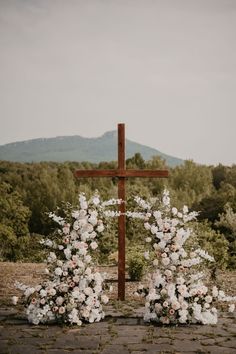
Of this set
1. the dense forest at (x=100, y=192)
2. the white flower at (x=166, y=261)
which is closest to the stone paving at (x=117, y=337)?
the white flower at (x=166, y=261)

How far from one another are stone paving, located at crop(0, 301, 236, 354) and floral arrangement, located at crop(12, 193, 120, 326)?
0.60 feet

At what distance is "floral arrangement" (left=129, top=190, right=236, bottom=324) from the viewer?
701 centimetres

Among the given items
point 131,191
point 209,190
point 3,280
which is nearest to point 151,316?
point 3,280

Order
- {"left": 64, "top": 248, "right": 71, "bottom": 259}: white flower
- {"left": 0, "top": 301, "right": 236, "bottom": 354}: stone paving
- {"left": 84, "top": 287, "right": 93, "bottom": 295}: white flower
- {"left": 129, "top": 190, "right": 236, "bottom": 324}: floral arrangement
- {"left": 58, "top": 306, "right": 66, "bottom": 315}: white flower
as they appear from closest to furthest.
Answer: {"left": 0, "top": 301, "right": 236, "bottom": 354}: stone paving < {"left": 58, "top": 306, "right": 66, "bottom": 315}: white flower < {"left": 129, "top": 190, "right": 236, "bottom": 324}: floral arrangement < {"left": 84, "top": 287, "right": 93, "bottom": 295}: white flower < {"left": 64, "top": 248, "right": 71, "bottom": 259}: white flower

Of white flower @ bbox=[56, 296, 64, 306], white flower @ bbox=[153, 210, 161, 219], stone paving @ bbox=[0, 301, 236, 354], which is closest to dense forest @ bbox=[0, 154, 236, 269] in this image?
white flower @ bbox=[153, 210, 161, 219]

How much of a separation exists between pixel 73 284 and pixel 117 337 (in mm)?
1161

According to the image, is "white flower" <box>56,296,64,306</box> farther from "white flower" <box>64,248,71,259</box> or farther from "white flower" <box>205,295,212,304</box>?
"white flower" <box>205,295,212,304</box>

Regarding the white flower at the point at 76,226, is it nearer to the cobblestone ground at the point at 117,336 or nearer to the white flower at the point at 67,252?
the white flower at the point at 67,252

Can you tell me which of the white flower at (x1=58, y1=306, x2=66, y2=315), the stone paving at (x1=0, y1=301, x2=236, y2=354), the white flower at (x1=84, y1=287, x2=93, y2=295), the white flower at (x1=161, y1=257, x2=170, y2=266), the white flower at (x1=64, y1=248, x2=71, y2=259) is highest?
the white flower at (x1=64, y1=248, x2=71, y2=259)

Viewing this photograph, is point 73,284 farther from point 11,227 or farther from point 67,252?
point 11,227

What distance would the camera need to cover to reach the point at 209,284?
33.7 ft

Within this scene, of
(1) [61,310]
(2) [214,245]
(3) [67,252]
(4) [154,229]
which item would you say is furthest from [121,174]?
(2) [214,245]

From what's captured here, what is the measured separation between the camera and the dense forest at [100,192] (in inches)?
1087

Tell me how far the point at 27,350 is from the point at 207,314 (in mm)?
2568
